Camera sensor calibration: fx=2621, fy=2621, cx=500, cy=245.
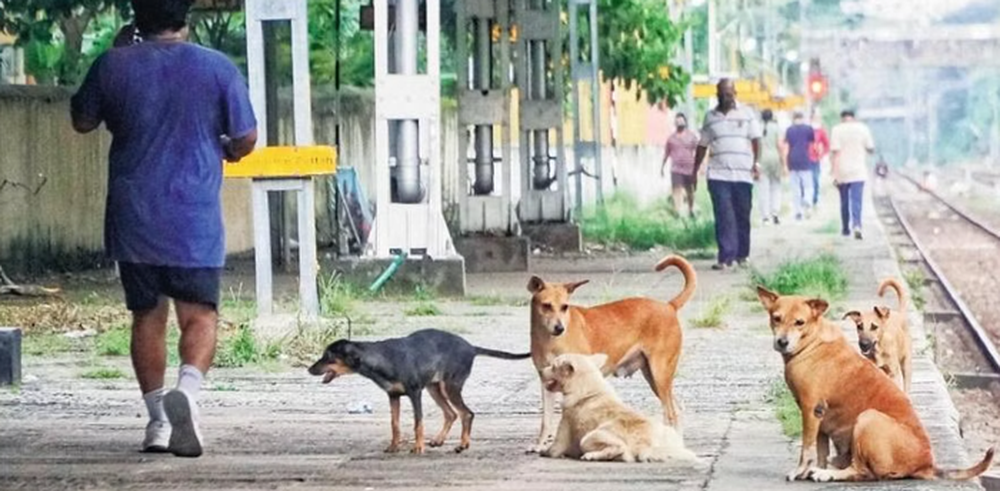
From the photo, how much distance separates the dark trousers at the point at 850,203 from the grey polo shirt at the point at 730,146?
10.0 m

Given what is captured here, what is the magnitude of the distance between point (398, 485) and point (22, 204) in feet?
49.9

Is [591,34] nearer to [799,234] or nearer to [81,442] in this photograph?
[799,234]

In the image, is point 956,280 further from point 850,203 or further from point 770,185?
point 770,185

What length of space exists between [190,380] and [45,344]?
6316mm

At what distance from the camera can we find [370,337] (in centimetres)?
1655

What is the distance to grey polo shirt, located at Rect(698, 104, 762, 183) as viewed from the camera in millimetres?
24516

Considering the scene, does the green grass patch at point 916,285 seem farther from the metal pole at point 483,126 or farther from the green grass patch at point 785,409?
the green grass patch at point 785,409

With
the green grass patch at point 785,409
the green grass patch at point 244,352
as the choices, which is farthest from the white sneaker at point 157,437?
the green grass patch at point 244,352

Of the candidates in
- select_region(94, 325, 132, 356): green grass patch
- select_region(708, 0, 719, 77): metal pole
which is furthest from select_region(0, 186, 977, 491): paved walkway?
select_region(708, 0, 719, 77): metal pole

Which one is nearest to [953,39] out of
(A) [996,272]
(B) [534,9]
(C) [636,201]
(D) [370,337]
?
(C) [636,201]

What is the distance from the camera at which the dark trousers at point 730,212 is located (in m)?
24.7

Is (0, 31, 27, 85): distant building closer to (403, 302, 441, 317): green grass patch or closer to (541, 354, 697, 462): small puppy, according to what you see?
(403, 302, 441, 317): green grass patch

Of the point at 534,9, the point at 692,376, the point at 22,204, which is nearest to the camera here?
the point at 692,376

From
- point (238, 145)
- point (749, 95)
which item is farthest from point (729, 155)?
point (749, 95)
